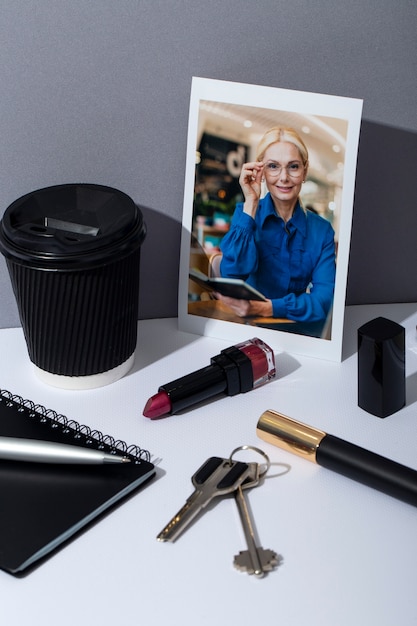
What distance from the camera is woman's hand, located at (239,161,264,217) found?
0.82 m

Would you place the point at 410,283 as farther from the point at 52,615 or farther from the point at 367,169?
the point at 52,615

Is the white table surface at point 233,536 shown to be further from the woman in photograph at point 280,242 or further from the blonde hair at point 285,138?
the blonde hair at point 285,138

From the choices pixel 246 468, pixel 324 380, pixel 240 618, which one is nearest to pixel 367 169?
pixel 324 380

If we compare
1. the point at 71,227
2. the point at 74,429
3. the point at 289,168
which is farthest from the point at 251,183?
the point at 74,429

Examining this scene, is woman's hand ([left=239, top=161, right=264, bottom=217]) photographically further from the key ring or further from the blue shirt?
the key ring

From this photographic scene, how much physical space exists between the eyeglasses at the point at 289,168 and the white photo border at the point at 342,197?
4 centimetres

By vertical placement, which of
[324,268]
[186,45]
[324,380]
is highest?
[186,45]

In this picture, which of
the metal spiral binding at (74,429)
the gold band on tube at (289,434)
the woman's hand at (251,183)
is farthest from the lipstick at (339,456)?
the woman's hand at (251,183)

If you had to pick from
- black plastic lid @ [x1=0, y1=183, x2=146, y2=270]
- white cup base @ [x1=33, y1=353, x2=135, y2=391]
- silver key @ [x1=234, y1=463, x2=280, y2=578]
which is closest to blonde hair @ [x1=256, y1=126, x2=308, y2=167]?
black plastic lid @ [x1=0, y1=183, x2=146, y2=270]

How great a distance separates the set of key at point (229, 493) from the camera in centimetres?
58

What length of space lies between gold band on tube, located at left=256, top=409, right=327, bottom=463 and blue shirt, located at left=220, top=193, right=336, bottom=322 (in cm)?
17

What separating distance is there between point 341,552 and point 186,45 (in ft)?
1.62

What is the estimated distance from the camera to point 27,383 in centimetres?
80

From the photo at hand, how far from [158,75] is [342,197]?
0.22 metres
